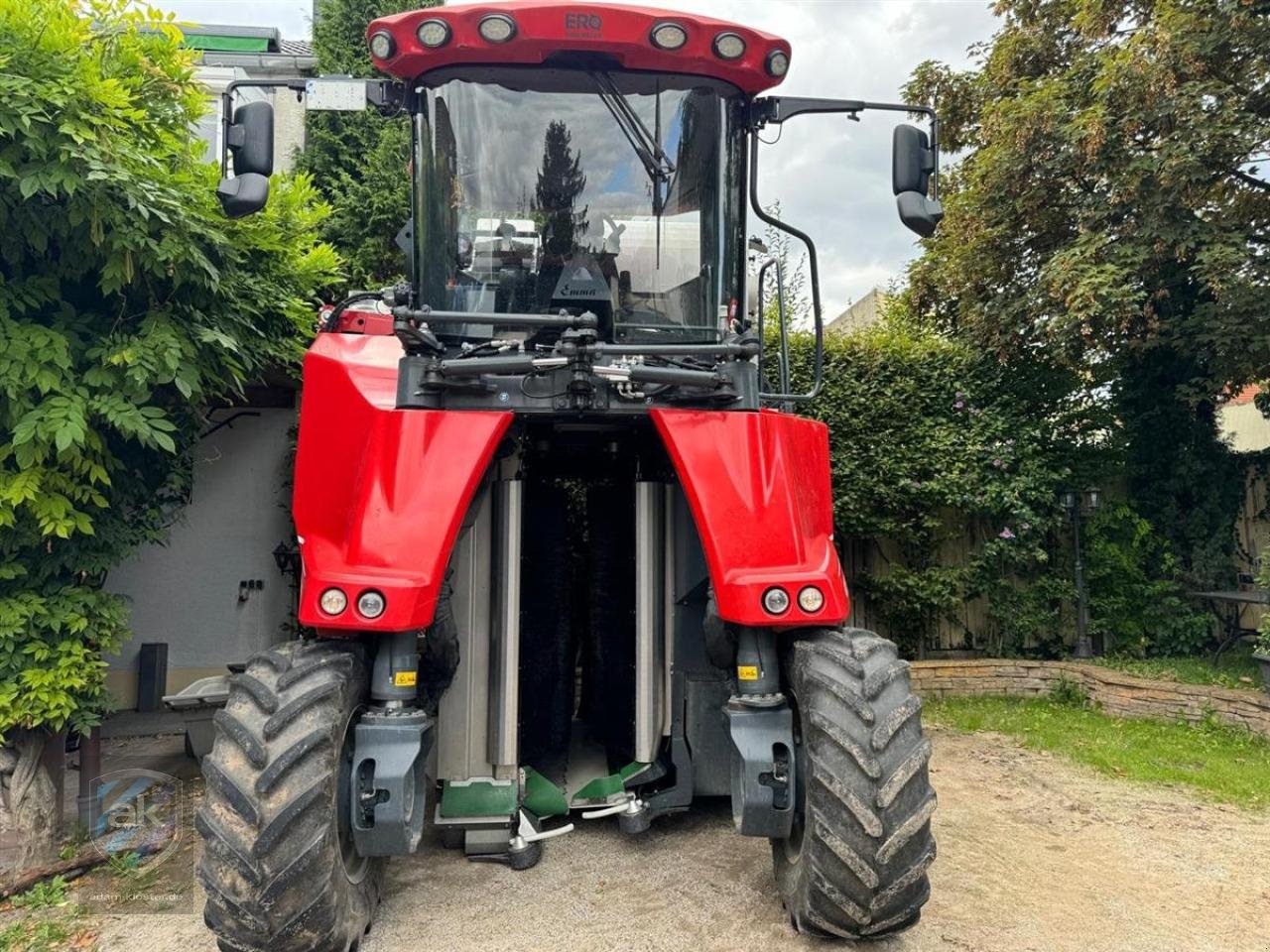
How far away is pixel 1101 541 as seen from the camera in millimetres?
6805

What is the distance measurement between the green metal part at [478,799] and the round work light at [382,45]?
2.68 meters

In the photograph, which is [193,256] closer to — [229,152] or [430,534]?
[229,152]

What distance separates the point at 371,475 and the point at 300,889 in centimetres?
118

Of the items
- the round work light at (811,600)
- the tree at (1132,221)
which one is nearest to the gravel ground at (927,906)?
the round work light at (811,600)

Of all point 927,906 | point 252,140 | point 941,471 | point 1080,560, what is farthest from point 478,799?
point 1080,560

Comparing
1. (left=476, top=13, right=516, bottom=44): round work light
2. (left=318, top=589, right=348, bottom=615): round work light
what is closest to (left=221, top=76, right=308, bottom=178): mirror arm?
(left=476, top=13, right=516, bottom=44): round work light

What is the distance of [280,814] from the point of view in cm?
208

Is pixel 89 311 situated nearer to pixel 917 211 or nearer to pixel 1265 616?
pixel 917 211

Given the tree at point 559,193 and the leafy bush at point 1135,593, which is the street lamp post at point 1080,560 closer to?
the leafy bush at point 1135,593

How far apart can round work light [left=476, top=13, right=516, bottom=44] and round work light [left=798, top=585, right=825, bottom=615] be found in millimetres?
2119

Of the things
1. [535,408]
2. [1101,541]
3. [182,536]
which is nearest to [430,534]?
[535,408]

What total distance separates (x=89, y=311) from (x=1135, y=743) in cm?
641

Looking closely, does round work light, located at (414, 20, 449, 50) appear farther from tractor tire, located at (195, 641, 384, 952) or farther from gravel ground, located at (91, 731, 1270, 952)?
gravel ground, located at (91, 731, 1270, 952)

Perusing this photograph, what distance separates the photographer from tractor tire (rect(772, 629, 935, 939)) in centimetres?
219
